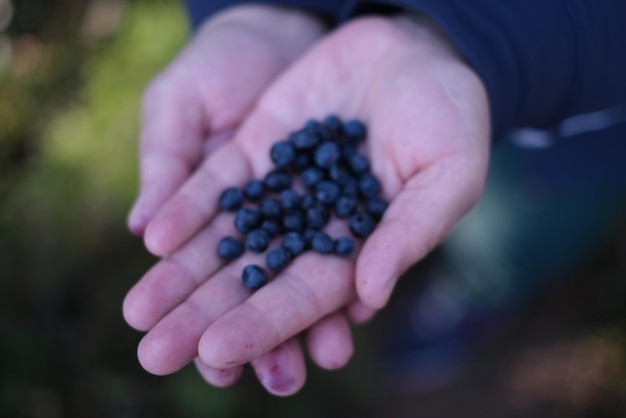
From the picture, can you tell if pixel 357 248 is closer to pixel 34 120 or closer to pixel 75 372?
pixel 75 372

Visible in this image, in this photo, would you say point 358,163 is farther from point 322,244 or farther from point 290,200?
point 322,244

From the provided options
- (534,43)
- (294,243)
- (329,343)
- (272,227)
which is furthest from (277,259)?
(534,43)

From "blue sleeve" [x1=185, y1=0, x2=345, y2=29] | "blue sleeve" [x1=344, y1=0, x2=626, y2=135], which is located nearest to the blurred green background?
"blue sleeve" [x1=185, y1=0, x2=345, y2=29]

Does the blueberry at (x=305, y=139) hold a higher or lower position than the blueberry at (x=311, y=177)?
higher

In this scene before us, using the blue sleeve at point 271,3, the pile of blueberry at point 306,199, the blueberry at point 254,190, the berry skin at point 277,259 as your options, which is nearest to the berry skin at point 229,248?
the pile of blueberry at point 306,199

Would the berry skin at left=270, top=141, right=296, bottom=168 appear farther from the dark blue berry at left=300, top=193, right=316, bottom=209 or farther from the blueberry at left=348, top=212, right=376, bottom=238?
the blueberry at left=348, top=212, right=376, bottom=238

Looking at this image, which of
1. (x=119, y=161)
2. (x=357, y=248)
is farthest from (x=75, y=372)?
(x=357, y=248)

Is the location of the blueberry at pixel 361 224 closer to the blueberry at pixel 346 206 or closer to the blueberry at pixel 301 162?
the blueberry at pixel 346 206
